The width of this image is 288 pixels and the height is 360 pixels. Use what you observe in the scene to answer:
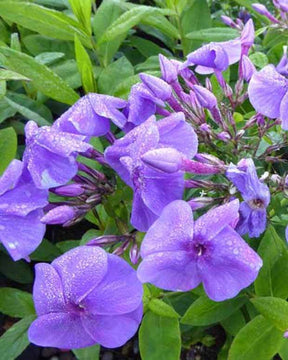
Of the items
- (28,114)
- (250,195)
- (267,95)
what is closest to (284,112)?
(267,95)

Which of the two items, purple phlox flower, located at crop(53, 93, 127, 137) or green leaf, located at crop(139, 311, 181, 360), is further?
green leaf, located at crop(139, 311, 181, 360)

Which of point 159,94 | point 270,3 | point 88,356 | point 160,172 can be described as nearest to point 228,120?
point 159,94

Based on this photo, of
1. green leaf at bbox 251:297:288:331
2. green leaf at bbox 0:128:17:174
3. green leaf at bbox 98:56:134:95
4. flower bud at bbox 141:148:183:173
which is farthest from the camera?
green leaf at bbox 98:56:134:95

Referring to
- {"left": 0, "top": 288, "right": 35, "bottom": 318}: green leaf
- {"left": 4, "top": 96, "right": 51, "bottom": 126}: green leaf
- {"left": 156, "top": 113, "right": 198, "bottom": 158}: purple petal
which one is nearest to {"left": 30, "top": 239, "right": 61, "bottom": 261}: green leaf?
{"left": 0, "top": 288, "right": 35, "bottom": 318}: green leaf

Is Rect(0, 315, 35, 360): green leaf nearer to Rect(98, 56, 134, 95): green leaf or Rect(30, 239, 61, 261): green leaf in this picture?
Rect(30, 239, 61, 261): green leaf

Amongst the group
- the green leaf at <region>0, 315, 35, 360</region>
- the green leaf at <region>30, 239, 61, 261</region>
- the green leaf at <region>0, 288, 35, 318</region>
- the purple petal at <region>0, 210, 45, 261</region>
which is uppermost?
the purple petal at <region>0, 210, 45, 261</region>

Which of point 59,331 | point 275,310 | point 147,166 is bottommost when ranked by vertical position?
point 275,310

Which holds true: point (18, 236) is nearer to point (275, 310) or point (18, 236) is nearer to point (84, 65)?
point (275, 310)

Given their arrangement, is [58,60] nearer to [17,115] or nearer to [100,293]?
[17,115]
